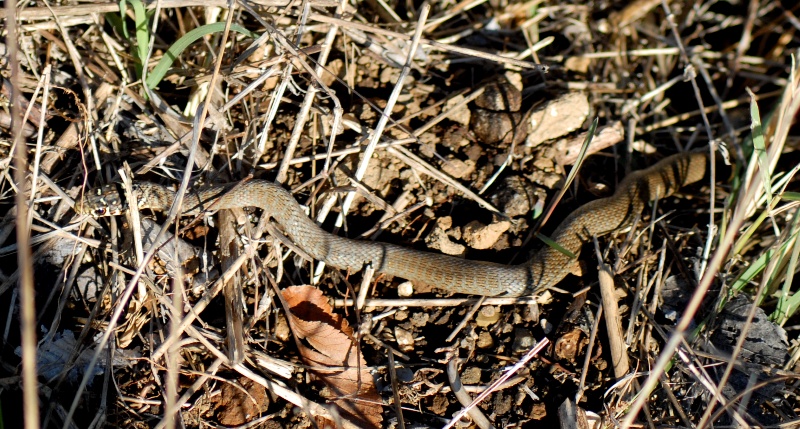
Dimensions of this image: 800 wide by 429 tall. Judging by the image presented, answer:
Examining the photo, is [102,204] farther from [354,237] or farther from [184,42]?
[354,237]

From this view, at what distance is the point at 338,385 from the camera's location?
377cm

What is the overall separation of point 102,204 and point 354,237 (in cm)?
169

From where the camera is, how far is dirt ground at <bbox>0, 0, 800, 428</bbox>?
12.2 ft

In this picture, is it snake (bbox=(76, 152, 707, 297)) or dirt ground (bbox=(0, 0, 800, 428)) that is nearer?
dirt ground (bbox=(0, 0, 800, 428))

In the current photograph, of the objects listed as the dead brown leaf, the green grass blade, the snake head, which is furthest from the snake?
the green grass blade

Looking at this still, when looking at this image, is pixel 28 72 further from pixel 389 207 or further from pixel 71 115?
pixel 389 207

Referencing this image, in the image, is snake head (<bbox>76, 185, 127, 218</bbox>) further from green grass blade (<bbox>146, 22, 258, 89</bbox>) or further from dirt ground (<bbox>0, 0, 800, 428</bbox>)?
green grass blade (<bbox>146, 22, 258, 89</bbox>)

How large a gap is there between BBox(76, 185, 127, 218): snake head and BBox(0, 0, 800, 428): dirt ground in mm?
27

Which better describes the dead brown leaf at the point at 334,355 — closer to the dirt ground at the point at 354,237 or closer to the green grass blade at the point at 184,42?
the dirt ground at the point at 354,237

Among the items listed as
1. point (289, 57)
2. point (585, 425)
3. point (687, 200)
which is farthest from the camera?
point (687, 200)

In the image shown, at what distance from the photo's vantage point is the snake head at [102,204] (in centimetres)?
400

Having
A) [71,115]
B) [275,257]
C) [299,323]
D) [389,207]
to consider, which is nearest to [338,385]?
[299,323]

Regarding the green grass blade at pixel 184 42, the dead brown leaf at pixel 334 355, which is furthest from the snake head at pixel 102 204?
the dead brown leaf at pixel 334 355

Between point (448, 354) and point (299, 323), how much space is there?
960mm
